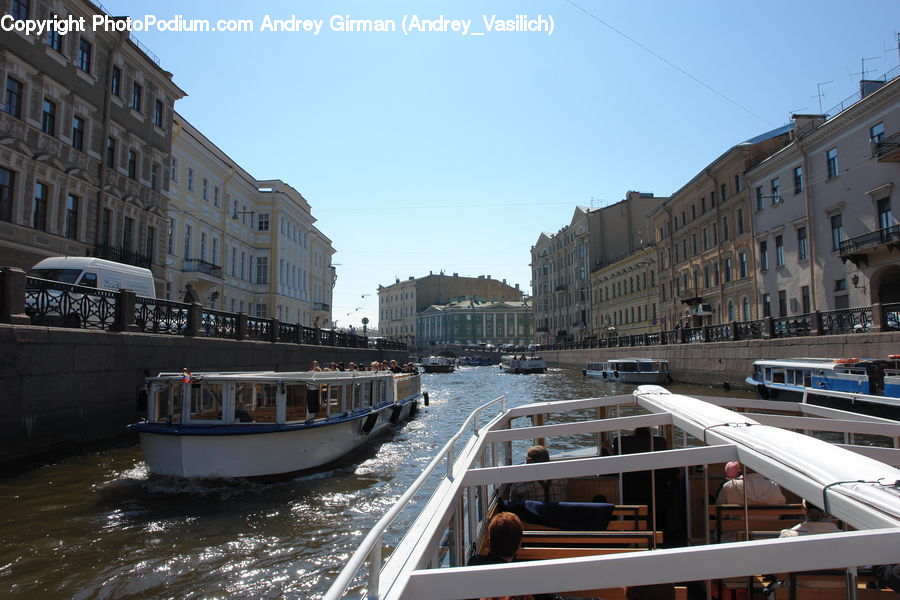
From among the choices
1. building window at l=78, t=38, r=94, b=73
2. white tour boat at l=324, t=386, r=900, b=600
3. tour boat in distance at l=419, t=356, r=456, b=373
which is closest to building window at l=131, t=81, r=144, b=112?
building window at l=78, t=38, r=94, b=73

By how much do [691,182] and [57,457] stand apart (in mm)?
Answer: 44770

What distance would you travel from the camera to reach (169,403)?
10898mm

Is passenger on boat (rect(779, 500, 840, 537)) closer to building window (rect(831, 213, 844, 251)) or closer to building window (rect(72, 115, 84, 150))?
building window (rect(72, 115, 84, 150))

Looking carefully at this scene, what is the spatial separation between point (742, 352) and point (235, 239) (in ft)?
101

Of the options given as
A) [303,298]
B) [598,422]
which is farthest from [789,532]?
[303,298]

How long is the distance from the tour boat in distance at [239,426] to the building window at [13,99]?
46.9 ft

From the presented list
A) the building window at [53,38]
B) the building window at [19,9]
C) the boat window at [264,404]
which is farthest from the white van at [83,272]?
the building window at [53,38]

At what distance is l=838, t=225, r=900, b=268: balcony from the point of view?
84.4 ft

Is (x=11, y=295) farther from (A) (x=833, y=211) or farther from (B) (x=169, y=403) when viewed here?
(A) (x=833, y=211)

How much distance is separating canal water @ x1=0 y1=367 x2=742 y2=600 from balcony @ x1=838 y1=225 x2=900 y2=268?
951 inches

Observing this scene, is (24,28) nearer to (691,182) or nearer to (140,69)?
(140,69)

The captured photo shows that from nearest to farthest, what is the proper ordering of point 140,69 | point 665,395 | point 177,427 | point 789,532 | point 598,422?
point 789,532 < point 598,422 < point 665,395 < point 177,427 < point 140,69

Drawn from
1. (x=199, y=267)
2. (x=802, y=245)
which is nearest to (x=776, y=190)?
(x=802, y=245)

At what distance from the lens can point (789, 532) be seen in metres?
3.81
